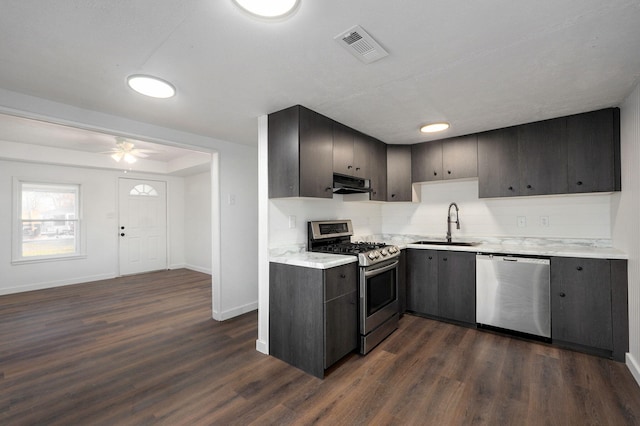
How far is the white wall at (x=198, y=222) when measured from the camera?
654 centimetres

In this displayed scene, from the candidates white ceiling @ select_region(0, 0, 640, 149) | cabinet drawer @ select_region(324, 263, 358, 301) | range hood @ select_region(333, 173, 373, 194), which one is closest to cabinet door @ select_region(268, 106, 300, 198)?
white ceiling @ select_region(0, 0, 640, 149)

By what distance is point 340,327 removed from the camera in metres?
2.45

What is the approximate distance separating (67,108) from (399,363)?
368 centimetres

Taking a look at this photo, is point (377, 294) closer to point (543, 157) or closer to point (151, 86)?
point (543, 157)

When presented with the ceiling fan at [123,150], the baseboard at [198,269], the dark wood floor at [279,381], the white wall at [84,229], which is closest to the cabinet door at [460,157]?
the dark wood floor at [279,381]

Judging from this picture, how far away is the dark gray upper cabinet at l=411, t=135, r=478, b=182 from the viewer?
3.48 meters

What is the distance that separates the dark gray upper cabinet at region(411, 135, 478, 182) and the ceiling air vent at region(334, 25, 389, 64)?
226 centimetres

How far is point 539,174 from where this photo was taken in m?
3.06

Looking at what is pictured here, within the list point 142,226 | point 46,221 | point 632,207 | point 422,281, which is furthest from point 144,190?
point 632,207

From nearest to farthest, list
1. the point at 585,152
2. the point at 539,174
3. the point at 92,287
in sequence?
the point at 585,152 → the point at 539,174 → the point at 92,287

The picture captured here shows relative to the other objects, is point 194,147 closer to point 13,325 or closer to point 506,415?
point 13,325

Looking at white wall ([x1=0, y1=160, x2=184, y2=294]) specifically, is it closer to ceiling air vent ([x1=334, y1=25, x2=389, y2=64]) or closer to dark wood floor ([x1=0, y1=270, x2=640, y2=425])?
dark wood floor ([x1=0, y1=270, x2=640, y2=425])

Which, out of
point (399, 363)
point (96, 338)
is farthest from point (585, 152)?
point (96, 338)

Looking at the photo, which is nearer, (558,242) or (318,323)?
(318,323)
